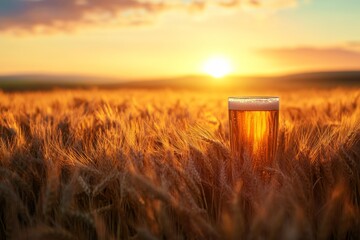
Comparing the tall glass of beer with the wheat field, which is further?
the tall glass of beer

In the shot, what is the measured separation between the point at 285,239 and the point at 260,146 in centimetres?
99

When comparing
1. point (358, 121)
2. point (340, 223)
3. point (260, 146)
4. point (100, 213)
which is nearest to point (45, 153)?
point (100, 213)

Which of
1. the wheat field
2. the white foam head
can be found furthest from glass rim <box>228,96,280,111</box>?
the wheat field

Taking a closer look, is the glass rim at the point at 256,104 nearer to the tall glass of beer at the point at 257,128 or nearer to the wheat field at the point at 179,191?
the tall glass of beer at the point at 257,128

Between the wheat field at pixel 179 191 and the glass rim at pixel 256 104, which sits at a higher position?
the glass rim at pixel 256 104

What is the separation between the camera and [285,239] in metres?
1.21

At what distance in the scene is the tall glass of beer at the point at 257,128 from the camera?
2154 mm

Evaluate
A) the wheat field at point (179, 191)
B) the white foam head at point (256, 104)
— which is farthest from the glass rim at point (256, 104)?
the wheat field at point (179, 191)

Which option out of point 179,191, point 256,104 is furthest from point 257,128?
point 179,191

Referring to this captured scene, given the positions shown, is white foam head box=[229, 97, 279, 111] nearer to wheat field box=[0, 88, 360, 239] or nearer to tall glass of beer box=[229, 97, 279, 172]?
tall glass of beer box=[229, 97, 279, 172]

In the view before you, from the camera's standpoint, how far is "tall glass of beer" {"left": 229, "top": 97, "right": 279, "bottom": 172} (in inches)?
84.8

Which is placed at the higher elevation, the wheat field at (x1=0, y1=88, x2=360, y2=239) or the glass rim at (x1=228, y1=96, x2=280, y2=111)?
the glass rim at (x1=228, y1=96, x2=280, y2=111)

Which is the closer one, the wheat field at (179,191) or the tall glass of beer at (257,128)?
the wheat field at (179,191)

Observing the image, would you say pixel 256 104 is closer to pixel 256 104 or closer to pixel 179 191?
pixel 256 104
